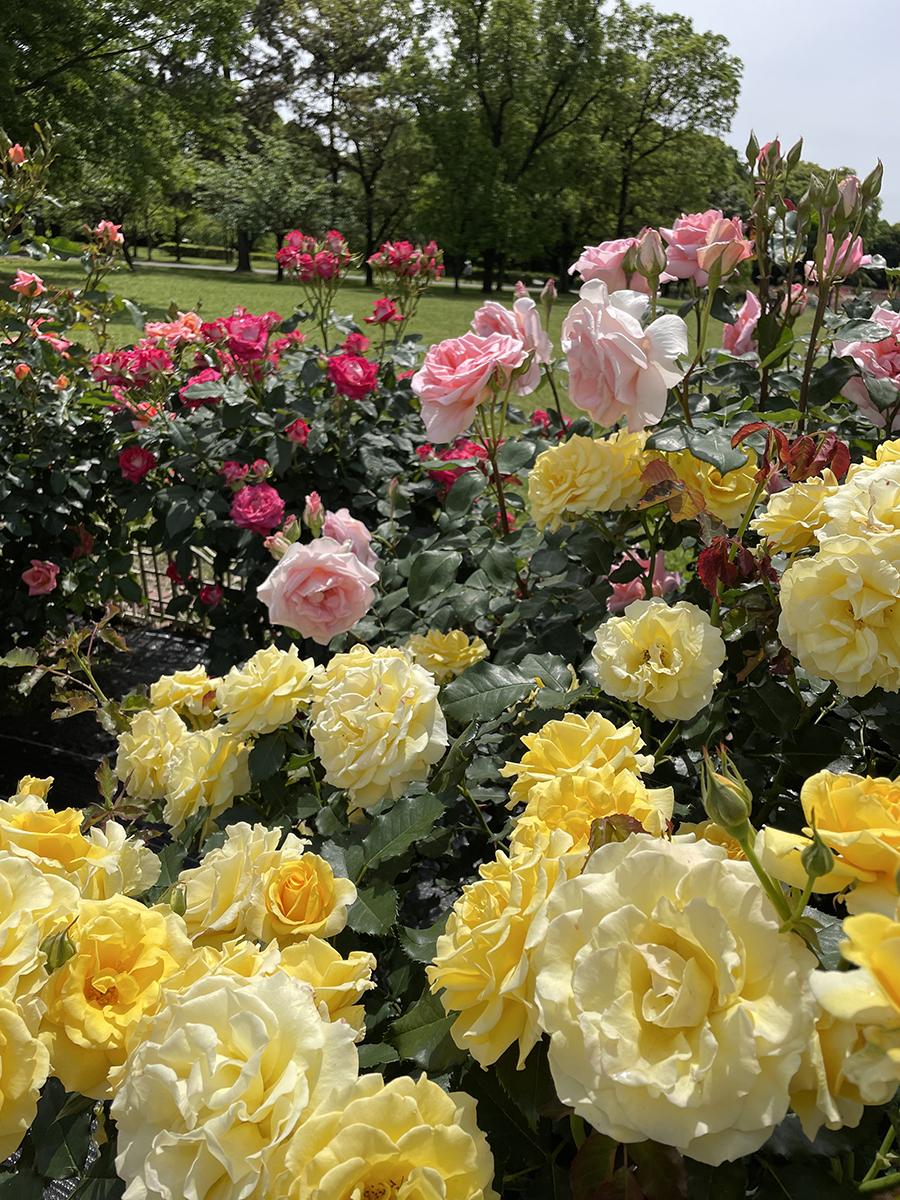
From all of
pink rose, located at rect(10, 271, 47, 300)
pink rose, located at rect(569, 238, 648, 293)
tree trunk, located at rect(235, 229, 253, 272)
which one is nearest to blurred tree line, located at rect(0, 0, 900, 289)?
tree trunk, located at rect(235, 229, 253, 272)

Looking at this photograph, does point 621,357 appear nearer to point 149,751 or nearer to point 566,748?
point 566,748

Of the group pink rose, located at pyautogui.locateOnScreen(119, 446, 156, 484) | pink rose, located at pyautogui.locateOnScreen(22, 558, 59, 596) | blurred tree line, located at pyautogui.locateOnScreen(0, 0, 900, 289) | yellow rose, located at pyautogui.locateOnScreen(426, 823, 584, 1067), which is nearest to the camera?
yellow rose, located at pyautogui.locateOnScreen(426, 823, 584, 1067)

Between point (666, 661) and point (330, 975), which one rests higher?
point (666, 661)

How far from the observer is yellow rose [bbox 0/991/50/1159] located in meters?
0.51

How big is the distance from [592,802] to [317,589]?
0.60 meters

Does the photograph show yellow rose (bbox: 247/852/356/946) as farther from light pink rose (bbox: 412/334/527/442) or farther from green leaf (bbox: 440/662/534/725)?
light pink rose (bbox: 412/334/527/442)

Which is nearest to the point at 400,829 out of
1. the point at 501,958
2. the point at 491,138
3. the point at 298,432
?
the point at 501,958

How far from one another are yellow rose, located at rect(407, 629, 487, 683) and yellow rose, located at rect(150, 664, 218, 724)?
10.3 inches

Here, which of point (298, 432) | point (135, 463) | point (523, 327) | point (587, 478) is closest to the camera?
point (587, 478)

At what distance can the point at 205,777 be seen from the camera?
978 millimetres

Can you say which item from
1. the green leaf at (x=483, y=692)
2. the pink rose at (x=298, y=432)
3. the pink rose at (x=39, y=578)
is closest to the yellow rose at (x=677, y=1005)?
the green leaf at (x=483, y=692)

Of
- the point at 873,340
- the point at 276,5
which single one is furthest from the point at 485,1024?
the point at 276,5

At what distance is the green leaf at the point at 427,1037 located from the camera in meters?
0.62

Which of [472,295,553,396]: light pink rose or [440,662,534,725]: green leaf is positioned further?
[472,295,553,396]: light pink rose
